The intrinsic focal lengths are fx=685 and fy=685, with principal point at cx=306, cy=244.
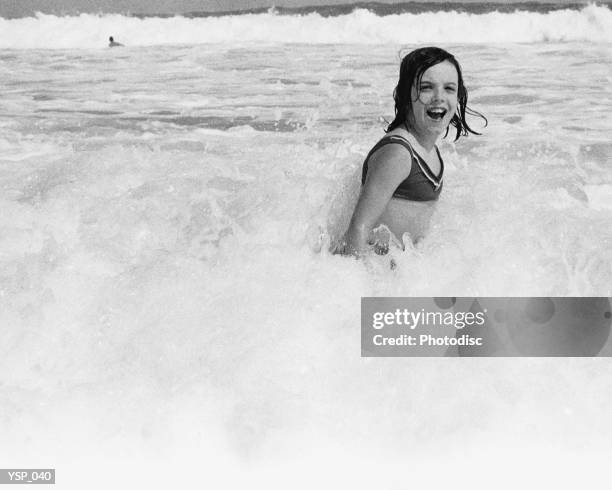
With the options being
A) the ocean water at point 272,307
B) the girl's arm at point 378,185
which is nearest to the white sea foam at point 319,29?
the ocean water at point 272,307

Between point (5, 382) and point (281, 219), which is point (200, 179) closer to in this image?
point (281, 219)

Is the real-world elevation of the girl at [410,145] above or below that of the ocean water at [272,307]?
above

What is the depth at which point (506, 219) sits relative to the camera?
2367 mm

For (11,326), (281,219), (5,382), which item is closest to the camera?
(5,382)

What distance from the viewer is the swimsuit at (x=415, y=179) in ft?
5.10

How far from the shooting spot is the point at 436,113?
158cm

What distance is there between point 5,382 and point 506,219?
5.40 feet

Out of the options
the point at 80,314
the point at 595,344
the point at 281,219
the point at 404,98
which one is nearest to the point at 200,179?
the point at 281,219

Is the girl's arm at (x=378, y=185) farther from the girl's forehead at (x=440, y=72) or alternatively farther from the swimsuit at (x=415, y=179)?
the girl's forehead at (x=440, y=72)

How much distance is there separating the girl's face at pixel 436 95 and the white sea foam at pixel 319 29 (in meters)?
2.69

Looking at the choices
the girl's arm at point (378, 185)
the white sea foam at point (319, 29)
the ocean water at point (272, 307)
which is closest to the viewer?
the girl's arm at point (378, 185)

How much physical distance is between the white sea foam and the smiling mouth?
2724 millimetres

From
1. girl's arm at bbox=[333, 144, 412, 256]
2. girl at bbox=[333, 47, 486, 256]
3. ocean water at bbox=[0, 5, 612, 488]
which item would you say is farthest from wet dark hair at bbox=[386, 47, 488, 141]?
ocean water at bbox=[0, 5, 612, 488]

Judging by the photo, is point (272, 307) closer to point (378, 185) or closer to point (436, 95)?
point (378, 185)
